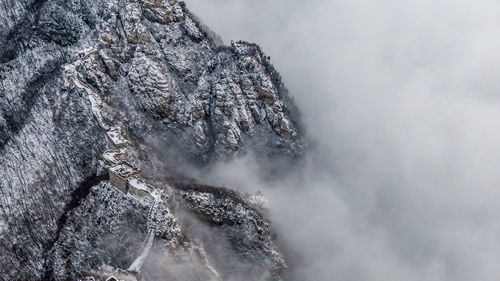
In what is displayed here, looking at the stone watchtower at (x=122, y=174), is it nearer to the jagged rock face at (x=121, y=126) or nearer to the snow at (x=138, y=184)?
the snow at (x=138, y=184)

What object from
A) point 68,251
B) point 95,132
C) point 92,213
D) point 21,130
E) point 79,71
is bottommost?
point 68,251

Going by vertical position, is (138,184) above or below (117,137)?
below

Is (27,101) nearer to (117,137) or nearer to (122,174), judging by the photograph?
(117,137)

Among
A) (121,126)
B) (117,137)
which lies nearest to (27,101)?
(121,126)

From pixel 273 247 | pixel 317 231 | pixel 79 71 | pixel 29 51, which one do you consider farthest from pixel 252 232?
pixel 29 51

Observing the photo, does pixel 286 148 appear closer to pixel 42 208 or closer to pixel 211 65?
pixel 211 65

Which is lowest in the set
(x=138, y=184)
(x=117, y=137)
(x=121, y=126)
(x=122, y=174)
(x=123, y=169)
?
(x=122, y=174)

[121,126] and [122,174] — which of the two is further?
[121,126]

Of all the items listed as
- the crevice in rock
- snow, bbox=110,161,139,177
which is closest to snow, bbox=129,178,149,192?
snow, bbox=110,161,139,177
